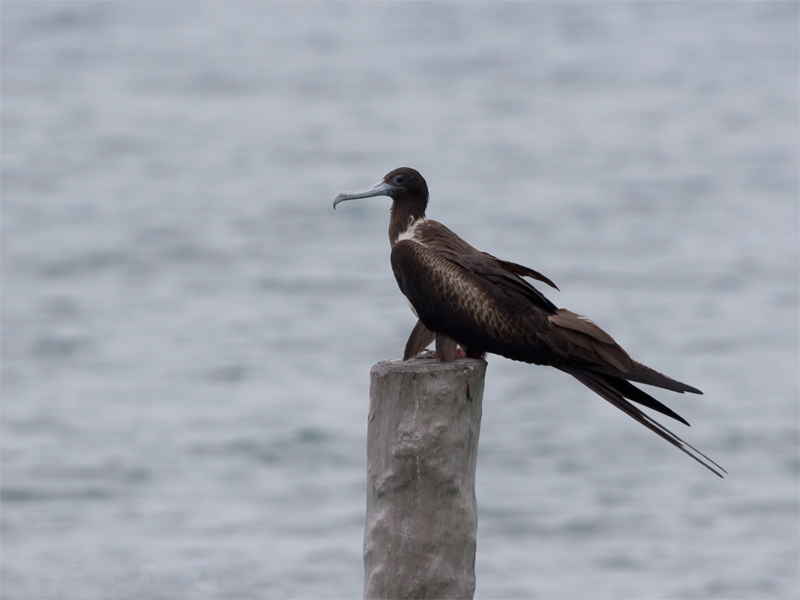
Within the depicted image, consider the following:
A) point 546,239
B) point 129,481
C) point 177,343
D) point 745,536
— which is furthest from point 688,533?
point 546,239

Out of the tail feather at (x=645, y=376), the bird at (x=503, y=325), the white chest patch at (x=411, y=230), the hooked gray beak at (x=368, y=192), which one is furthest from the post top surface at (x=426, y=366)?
the hooked gray beak at (x=368, y=192)

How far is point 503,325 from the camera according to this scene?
20.4ft

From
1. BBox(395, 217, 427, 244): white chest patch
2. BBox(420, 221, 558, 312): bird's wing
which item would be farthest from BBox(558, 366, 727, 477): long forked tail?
BBox(395, 217, 427, 244): white chest patch

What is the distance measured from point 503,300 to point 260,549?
7999 millimetres

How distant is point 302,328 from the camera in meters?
23.1

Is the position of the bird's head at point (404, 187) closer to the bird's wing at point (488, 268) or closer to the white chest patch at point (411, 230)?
the white chest patch at point (411, 230)

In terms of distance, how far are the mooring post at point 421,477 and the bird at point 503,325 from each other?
1.26 ft

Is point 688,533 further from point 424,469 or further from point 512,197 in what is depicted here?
point 512,197

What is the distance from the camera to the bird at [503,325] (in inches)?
241

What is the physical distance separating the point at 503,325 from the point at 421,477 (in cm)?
96

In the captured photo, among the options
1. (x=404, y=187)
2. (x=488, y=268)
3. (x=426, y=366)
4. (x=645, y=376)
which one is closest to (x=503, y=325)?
(x=488, y=268)

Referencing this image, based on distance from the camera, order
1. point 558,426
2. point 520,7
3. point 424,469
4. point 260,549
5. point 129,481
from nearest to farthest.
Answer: point 424,469, point 260,549, point 129,481, point 558,426, point 520,7

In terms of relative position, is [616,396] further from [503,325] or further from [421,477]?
[421,477]

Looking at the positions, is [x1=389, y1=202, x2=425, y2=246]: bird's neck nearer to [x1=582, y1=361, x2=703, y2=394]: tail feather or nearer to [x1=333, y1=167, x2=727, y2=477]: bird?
[x1=333, y1=167, x2=727, y2=477]: bird
